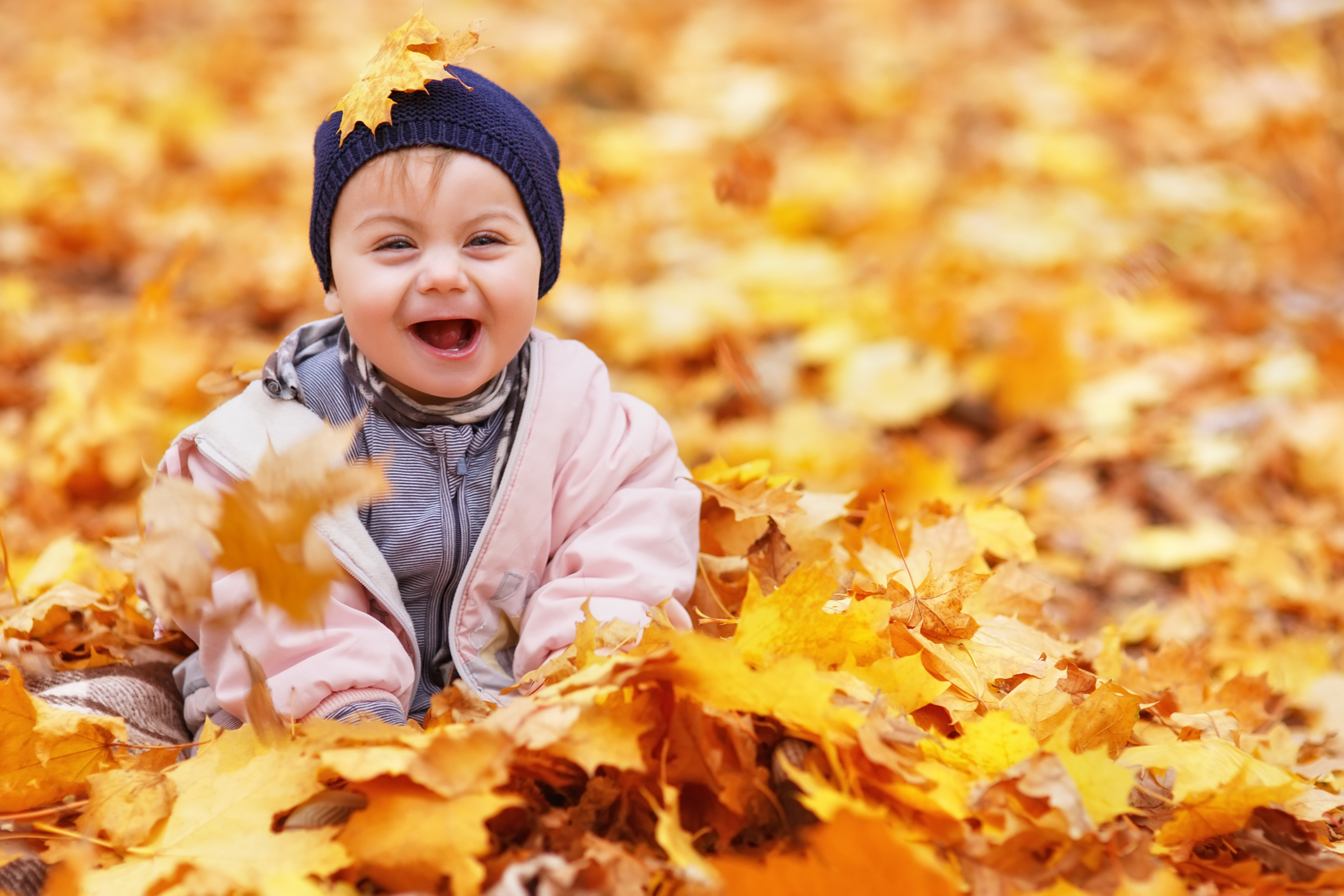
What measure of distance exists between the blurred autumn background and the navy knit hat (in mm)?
425

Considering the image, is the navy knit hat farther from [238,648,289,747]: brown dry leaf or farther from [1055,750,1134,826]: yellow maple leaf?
[1055,750,1134,826]: yellow maple leaf

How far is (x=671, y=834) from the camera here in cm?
123

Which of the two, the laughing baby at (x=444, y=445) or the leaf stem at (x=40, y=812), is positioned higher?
the laughing baby at (x=444, y=445)

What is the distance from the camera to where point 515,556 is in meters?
1.75

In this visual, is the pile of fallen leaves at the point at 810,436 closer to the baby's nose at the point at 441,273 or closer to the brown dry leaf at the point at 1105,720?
the brown dry leaf at the point at 1105,720

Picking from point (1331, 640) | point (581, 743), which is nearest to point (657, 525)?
point (581, 743)

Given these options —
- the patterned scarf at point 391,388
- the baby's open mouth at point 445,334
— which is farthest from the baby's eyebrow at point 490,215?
the patterned scarf at point 391,388

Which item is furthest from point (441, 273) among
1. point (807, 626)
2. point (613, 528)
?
point (807, 626)

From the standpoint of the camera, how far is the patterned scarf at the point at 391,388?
1742mm

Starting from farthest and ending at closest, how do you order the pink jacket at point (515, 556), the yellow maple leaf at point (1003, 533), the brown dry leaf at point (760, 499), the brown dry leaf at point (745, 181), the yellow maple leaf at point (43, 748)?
the brown dry leaf at point (745, 181), the yellow maple leaf at point (1003, 533), the brown dry leaf at point (760, 499), the pink jacket at point (515, 556), the yellow maple leaf at point (43, 748)

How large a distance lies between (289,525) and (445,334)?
1.74 feet

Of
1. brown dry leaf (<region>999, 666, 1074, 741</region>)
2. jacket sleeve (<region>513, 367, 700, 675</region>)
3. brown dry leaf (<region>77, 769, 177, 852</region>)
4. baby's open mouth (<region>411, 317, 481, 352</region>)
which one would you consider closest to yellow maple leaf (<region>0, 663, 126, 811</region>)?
brown dry leaf (<region>77, 769, 177, 852</region>)

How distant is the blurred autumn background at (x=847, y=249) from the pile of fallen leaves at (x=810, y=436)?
0.02 metres

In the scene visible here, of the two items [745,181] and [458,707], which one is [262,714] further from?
[745,181]
